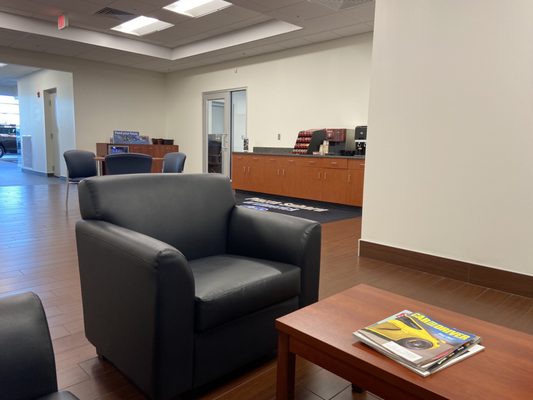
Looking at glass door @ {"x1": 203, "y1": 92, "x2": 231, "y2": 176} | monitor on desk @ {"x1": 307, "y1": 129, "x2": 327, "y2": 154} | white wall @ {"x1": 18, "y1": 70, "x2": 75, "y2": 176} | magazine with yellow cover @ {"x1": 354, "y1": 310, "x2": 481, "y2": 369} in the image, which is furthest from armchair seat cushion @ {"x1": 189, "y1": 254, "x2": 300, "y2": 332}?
white wall @ {"x1": 18, "y1": 70, "x2": 75, "y2": 176}

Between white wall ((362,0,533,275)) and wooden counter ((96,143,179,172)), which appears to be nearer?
white wall ((362,0,533,275))

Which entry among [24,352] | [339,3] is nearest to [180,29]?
[339,3]

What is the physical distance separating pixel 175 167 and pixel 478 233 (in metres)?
3.70

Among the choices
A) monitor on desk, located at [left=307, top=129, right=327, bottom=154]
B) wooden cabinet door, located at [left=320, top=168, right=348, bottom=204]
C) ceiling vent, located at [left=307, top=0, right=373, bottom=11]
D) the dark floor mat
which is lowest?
the dark floor mat

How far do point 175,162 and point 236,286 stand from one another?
390 cm

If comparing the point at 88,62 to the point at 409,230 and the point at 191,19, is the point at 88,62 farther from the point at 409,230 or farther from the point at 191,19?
the point at 409,230

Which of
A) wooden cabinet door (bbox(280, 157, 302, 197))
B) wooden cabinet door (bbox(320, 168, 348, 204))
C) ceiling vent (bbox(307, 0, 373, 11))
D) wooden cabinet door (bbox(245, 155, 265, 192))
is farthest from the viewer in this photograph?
wooden cabinet door (bbox(245, 155, 265, 192))

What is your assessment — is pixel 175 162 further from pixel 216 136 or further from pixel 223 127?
pixel 216 136

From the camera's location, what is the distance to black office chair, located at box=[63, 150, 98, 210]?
5.27 metres

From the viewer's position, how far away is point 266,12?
5.61m

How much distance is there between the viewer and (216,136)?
952 cm

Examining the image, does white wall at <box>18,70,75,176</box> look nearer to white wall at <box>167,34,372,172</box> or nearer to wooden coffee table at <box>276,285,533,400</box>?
white wall at <box>167,34,372,172</box>

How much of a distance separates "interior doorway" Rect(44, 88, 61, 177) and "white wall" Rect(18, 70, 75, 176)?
0.11m

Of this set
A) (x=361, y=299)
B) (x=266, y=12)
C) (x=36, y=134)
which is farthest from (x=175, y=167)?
(x=36, y=134)
